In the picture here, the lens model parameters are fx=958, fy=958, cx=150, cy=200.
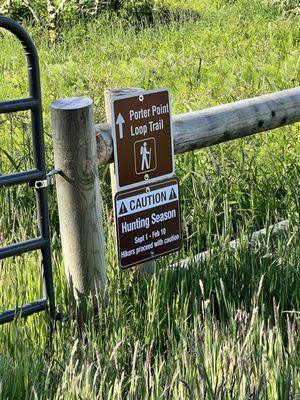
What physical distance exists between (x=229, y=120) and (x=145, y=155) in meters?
0.61

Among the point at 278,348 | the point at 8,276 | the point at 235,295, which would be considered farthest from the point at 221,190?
the point at 278,348

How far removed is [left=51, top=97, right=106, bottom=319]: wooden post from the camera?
10.6 feet

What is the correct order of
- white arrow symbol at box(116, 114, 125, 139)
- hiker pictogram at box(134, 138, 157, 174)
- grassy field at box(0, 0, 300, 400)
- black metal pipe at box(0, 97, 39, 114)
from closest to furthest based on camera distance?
grassy field at box(0, 0, 300, 400) → black metal pipe at box(0, 97, 39, 114) → white arrow symbol at box(116, 114, 125, 139) → hiker pictogram at box(134, 138, 157, 174)

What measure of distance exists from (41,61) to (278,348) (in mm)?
7129

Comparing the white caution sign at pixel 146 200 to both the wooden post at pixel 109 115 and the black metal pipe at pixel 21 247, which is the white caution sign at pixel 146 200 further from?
the black metal pipe at pixel 21 247

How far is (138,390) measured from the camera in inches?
96.0

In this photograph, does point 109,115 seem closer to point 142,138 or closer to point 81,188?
point 142,138

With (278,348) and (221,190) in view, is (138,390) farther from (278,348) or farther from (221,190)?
(221,190)

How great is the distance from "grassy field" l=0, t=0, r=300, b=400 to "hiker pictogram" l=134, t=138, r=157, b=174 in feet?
1.32

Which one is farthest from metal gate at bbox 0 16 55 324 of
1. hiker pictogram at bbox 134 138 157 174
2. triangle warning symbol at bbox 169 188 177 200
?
triangle warning symbol at bbox 169 188 177 200

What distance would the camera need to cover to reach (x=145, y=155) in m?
3.48

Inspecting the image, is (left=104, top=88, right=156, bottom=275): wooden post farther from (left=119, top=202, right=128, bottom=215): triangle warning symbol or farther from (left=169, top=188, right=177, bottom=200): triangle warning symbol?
(left=169, top=188, right=177, bottom=200): triangle warning symbol

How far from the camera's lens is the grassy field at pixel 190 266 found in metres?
2.42

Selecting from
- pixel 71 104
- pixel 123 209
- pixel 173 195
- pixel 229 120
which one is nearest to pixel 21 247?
pixel 123 209
